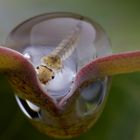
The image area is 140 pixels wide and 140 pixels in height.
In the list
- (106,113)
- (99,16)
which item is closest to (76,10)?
(99,16)

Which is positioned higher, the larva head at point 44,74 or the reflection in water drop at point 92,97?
the larva head at point 44,74

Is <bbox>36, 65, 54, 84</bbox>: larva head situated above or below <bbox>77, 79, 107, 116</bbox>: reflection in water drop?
above

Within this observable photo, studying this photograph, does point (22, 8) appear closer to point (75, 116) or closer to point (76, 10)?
point (76, 10)

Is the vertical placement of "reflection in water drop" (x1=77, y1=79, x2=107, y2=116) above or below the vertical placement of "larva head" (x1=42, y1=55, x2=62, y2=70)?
below

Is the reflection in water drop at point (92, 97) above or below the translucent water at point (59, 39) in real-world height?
below
